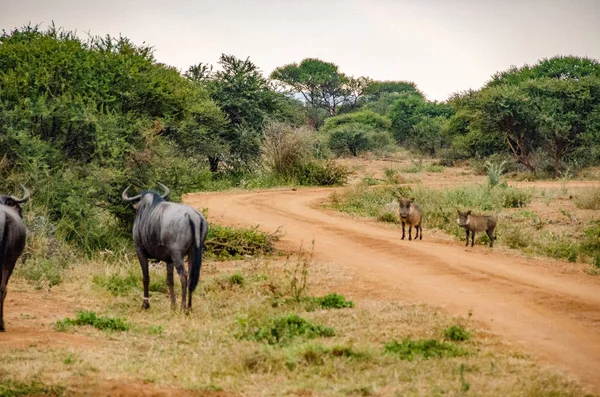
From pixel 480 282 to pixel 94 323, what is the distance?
5.51 metres

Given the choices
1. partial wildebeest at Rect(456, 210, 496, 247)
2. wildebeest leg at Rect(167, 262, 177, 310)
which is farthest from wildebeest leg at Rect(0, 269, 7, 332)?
partial wildebeest at Rect(456, 210, 496, 247)

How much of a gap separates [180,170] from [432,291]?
6744 millimetres

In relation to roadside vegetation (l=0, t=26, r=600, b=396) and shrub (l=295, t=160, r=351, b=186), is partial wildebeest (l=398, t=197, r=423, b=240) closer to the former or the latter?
roadside vegetation (l=0, t=26, r=600, b=396)

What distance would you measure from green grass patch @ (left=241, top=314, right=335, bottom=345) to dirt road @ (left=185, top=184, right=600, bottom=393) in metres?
1.97

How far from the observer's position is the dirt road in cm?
751

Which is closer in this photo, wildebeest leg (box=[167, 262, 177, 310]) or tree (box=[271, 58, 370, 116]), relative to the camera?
wildebeest leg (box=[167, 262, 177, 310])

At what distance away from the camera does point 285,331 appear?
7527 millimetres

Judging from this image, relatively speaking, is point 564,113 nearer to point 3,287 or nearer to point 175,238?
point 175,238

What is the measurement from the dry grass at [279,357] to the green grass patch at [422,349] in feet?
0.29

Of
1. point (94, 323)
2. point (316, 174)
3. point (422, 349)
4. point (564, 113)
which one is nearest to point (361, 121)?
point (564, 113)

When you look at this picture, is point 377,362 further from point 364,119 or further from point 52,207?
point 364,119

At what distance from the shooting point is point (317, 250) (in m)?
14.0

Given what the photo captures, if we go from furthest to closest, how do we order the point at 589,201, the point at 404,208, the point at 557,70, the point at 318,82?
1. the point at 318,82
2. the point at 557,70
3. the point at 589,201
4. the point at 404,208

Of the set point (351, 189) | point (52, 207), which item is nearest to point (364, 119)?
point (351, 189)
